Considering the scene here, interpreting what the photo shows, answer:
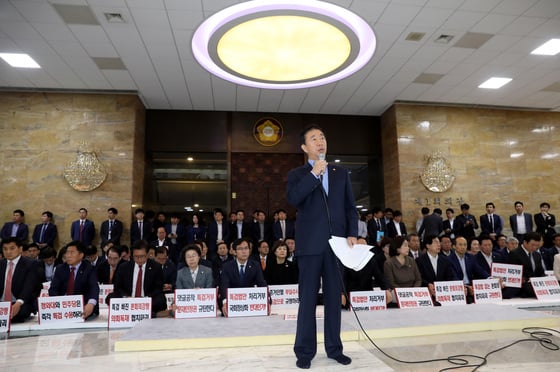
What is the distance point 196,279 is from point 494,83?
731 cm

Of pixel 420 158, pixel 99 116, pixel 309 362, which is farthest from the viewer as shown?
pixel 420 158

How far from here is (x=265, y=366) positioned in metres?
2.04

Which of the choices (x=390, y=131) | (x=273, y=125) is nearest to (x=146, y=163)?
(x=273, y=125)

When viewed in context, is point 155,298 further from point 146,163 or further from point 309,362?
point 146,163

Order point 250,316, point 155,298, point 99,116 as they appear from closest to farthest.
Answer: point 250,316, point 155,298, point 99,116

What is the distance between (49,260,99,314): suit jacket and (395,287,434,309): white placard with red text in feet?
10.1

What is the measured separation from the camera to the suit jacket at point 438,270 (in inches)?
178

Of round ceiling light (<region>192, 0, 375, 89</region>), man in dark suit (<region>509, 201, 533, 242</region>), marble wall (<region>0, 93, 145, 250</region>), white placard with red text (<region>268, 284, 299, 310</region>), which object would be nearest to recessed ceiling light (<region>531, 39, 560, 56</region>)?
round ceiling light (<region>192, 0, 375, 89</region>)

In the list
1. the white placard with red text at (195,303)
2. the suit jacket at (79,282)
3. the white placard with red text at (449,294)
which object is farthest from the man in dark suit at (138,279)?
the white placard with red text at (449,294)

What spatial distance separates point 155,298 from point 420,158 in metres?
6.83

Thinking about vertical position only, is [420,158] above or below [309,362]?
above

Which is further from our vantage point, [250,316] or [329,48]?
[329,48]

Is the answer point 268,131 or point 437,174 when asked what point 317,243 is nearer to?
point 268,131

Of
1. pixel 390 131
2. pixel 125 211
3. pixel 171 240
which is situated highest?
pixel 390 131
